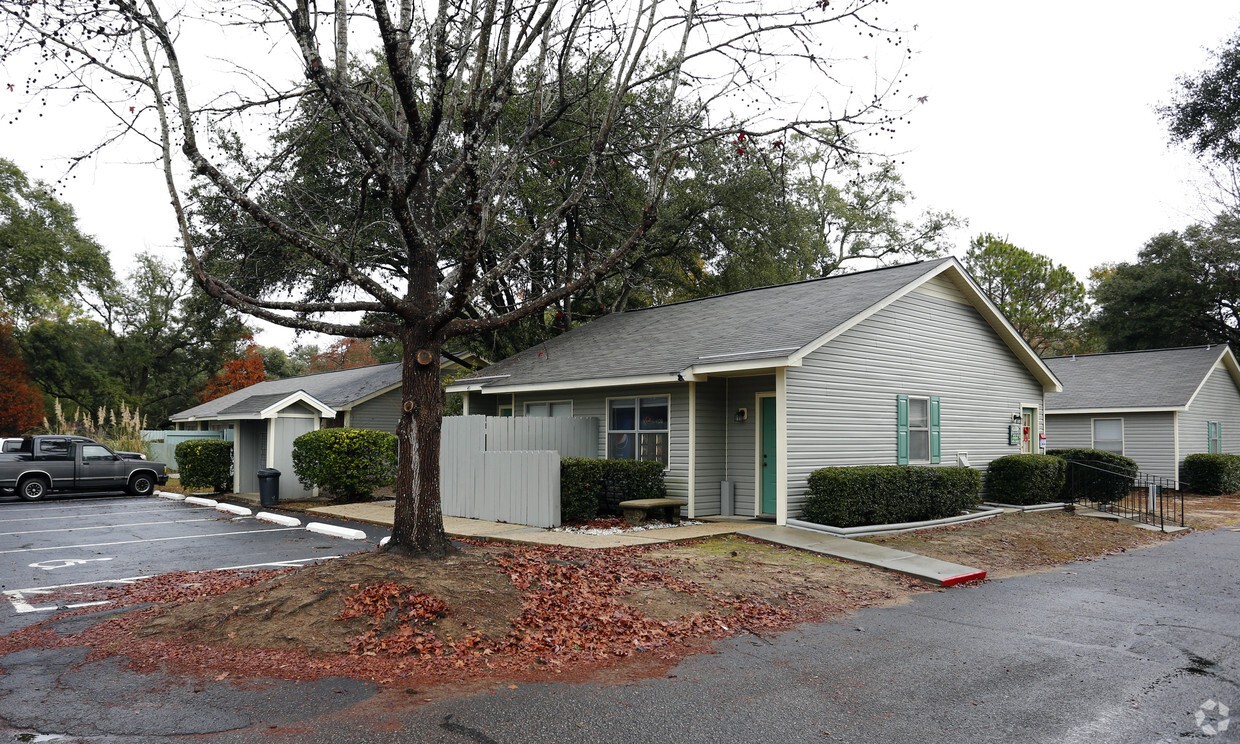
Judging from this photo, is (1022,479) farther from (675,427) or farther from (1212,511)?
(675,427)

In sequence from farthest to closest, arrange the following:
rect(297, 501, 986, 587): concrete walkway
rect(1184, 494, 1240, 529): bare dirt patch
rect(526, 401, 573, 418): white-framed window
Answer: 1. rect(526, 401, 573, 418): white-framed window
2. rect(1184, 494, 1240, 529): bare dirt patch
3. rect(297, 501, 986, 587): concrete walkway

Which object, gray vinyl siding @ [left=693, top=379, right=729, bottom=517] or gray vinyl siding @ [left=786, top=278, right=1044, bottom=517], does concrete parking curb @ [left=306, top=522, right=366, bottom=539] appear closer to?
gray vinyl siding @ [left=693, top=379, right=729, bottom=517]

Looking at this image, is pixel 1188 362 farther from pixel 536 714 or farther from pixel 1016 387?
pixel 536 714

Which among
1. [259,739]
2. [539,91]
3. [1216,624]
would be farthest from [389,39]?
[1216,624]

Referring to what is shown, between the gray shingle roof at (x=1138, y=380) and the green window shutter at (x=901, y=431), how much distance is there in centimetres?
1327

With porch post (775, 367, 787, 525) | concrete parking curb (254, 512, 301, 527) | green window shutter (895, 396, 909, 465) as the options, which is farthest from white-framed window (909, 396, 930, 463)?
concrete parking curb (254, 512, 301, 527)

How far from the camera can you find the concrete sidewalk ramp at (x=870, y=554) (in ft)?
33.1

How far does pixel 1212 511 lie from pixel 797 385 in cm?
1424

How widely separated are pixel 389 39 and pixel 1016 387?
59.1 feet

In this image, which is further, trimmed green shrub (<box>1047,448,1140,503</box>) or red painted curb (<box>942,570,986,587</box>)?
trimmed green shrub (<box>1047,448,1140,503</box>)

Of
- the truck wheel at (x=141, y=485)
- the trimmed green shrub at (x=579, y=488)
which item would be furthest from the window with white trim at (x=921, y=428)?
the truck wheel at (x=141, y=485)

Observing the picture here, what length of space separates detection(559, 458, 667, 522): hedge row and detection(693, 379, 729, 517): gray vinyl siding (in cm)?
76

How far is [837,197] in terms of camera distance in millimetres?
38906

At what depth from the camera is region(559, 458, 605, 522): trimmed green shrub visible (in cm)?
1419
